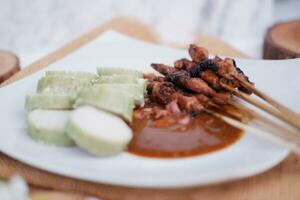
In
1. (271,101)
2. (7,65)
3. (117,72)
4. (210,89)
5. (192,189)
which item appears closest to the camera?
(192,189)

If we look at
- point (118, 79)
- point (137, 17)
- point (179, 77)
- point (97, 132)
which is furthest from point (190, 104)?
point (137, 17)

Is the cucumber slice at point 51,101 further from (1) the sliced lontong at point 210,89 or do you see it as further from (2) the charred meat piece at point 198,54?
(2) the charred meat piece at point 198,54

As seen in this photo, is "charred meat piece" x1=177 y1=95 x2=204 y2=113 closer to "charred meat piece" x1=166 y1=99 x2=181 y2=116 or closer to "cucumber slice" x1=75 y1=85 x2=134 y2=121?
"charred meat piece" x1=166 y1=99 x2=181 y2=116

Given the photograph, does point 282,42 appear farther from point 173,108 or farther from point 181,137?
point 181,137

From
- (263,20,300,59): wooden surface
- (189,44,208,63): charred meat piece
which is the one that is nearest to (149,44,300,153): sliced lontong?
(189,44,208,63): charred meat piece

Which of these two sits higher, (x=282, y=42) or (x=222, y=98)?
(x=282, y=42)

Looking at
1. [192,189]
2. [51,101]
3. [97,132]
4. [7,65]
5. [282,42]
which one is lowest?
[192,189]

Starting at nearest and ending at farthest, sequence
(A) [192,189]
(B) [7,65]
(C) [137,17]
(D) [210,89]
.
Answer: (A) [192,189] < (D) [210,89] < (B) [7,65] < (C) [137,17]

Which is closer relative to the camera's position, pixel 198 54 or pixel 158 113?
pixel 158 113
